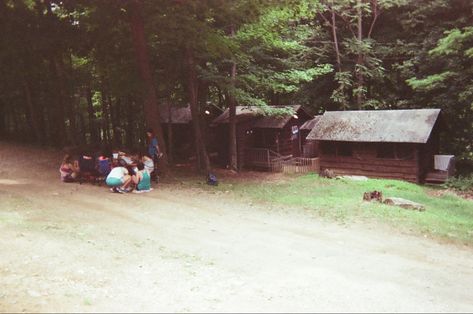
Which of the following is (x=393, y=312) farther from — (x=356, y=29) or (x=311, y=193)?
(x=356, y=29)

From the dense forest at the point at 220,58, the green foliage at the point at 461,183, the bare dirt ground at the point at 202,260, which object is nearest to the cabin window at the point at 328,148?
the dense forest at the point at 220,58

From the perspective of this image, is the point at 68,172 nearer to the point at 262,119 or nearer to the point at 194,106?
the point at 194,106

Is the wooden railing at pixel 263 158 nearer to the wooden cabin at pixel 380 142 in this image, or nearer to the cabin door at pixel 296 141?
the cabin door at pixel 296 141

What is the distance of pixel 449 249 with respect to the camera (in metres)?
13.2

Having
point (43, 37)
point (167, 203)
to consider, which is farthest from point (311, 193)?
point (43, 37)

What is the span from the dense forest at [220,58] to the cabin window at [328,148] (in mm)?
4782

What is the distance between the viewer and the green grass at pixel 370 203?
51.1 ft

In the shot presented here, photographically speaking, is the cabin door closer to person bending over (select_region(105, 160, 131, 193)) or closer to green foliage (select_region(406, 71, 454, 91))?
green foliage (select_region(406, 71, 454, 91))

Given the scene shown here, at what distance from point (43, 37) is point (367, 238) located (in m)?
19.3

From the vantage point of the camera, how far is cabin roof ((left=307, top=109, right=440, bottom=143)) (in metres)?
28.2

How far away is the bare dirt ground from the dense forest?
28.1 feet

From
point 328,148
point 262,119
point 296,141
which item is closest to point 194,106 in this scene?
point 328,148

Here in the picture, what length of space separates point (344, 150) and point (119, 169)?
62.1 ft

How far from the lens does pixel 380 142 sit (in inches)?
1174
